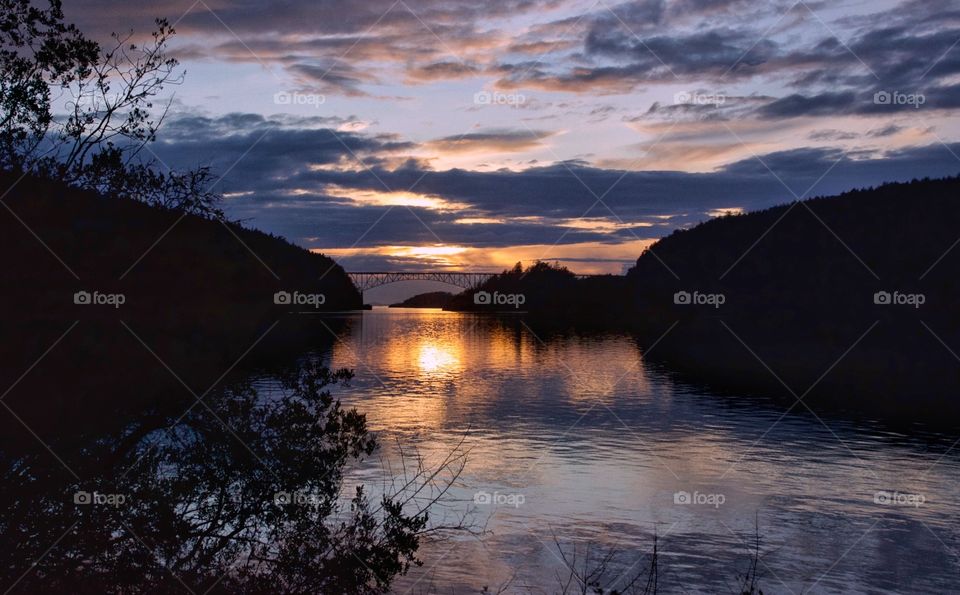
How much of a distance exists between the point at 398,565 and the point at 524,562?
7.21 metres

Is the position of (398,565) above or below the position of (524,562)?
above

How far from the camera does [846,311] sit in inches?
5463

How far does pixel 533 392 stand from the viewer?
206 ft

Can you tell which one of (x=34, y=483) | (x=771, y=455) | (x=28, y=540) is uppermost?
(x=34, y=483)

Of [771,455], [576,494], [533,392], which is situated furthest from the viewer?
[533,392]

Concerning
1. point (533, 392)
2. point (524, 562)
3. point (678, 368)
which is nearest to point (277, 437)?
point (524, 562)

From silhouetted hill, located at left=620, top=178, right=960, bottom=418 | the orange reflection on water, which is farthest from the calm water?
the orange reflection on water

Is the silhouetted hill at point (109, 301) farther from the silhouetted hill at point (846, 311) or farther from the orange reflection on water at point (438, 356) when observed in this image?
the orange reflection on water at point (438, 356)

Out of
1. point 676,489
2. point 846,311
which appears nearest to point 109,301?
point 676,489

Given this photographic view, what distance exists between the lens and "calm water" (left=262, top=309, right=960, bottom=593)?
70.7 ft

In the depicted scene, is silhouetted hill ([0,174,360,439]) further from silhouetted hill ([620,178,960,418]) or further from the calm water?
silhouetted hill ([620,178,960,418])

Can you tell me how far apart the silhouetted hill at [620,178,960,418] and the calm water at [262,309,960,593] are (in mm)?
14369

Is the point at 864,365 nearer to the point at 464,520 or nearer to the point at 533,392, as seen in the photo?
the point at 533,392

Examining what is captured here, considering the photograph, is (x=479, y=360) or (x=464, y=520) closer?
(x=464, y=520)
